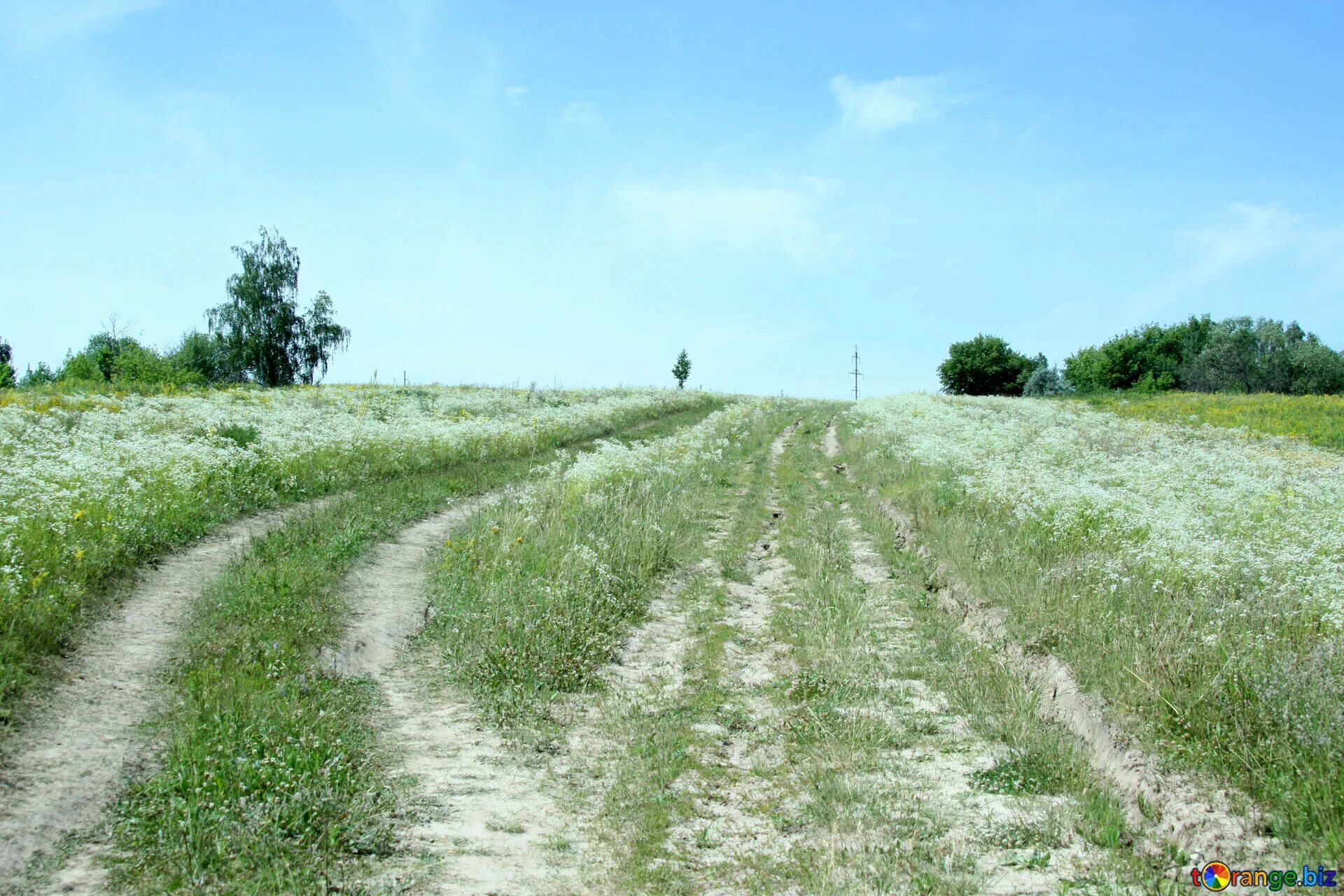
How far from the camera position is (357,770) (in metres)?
5.10

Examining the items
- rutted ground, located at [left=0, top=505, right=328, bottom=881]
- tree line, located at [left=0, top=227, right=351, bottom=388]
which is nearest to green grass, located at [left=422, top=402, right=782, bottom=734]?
rutted ground, located at [left=0, top=505, right=328, bottom=881]

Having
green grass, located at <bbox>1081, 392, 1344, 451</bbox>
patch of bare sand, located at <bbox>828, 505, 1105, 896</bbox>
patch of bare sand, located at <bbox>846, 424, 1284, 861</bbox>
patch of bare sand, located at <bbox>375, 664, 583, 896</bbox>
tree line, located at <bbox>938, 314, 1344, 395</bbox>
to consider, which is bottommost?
patch of bare sand, located at <bbox>375, 664, 583, 896</bbox>

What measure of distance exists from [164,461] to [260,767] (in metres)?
9.50

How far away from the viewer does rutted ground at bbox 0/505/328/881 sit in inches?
171

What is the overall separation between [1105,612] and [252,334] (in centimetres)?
6428

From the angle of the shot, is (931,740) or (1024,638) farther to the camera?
(1024,638)

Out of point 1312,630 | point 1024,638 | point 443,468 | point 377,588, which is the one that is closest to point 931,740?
point 1024,638

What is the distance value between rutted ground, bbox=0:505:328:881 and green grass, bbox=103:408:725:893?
21 centimetres

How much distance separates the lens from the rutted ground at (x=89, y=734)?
433 centimetres

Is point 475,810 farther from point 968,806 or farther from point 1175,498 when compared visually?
point 1175,498

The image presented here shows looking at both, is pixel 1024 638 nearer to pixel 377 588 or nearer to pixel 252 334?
pixel 377 588

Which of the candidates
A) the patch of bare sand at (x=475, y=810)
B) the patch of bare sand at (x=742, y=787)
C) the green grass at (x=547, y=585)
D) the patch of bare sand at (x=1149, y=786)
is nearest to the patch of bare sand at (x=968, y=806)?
the patch of bare sand at (x=1149, y=786)

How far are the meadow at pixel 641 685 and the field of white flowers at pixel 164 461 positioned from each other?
0.24ft

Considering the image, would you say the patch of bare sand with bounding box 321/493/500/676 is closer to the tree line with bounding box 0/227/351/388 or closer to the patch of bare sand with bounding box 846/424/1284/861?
the patch of bare sand with bounding box 846/424/1284/861
